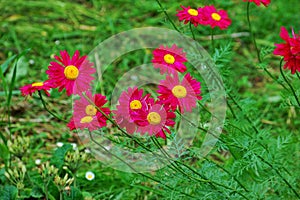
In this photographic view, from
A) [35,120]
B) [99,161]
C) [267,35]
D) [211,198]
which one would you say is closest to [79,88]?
[211,198]

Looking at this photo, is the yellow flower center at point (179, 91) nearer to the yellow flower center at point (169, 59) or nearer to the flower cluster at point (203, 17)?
the yellow flower center at point (169, 59)

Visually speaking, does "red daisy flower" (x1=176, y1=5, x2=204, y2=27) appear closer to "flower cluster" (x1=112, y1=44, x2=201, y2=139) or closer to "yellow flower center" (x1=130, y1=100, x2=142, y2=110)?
"flower cluster" (x1=112, y1=44, x2=201, y2=139)

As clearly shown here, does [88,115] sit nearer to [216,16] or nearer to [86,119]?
[86,119]

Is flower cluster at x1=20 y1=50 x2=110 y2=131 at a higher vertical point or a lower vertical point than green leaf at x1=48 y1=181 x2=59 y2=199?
higher

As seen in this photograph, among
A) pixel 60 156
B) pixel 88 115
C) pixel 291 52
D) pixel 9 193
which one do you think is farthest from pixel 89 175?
pixel 291 52

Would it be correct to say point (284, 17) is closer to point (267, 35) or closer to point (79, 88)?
point (267, 35)

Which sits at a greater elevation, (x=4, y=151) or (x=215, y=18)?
(x=215, y=18)

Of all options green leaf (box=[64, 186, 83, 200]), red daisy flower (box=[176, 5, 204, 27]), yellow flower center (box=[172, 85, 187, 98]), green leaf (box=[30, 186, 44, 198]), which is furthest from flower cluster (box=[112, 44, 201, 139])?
green leaf (box=[30, 186, 44, 198])
